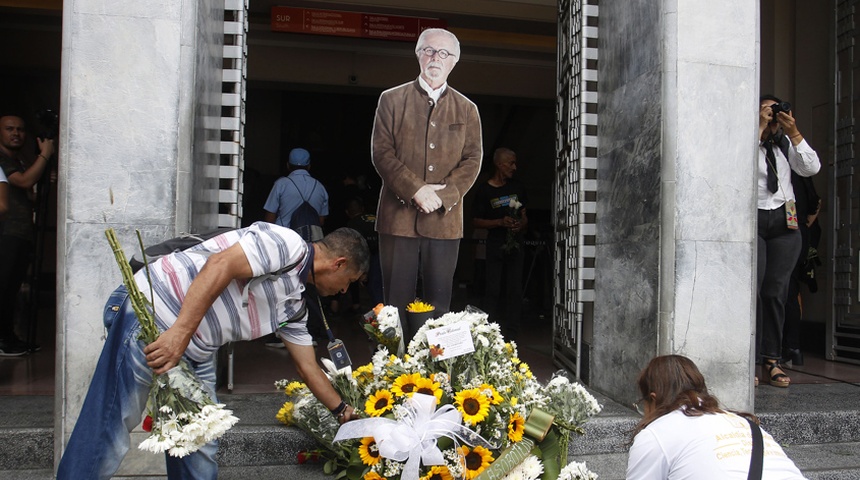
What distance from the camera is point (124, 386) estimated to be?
288 cm

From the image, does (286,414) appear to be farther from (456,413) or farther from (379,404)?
(456,413)

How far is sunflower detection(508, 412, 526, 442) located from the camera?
3.19 m

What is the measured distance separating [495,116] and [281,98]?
12.1ft

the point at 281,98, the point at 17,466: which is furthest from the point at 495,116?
the point at 17,466

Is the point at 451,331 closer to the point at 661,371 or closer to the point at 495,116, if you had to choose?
the point at 661,371

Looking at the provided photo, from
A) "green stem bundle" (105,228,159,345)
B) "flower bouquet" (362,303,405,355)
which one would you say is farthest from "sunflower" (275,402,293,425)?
"green stem bundle" (105,228,159,345)

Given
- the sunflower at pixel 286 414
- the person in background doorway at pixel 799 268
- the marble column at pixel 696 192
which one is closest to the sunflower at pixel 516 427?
the sunflower at pixel 286 414

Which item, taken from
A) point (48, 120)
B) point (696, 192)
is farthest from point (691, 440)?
point (48, 120)

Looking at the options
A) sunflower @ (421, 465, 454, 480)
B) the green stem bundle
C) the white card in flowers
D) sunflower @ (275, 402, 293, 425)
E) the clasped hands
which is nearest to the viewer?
the green stem bundle

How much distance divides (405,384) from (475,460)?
0.44m

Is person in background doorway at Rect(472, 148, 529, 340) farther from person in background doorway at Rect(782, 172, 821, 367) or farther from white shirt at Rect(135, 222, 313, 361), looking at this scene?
white shirt at Rect(135, 222, 313, 361)

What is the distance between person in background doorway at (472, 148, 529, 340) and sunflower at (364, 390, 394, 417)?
3.75 m

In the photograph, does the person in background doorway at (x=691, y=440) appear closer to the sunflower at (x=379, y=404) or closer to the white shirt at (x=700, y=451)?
the white shirt at (x=700, y=451)

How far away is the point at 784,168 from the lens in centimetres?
572
